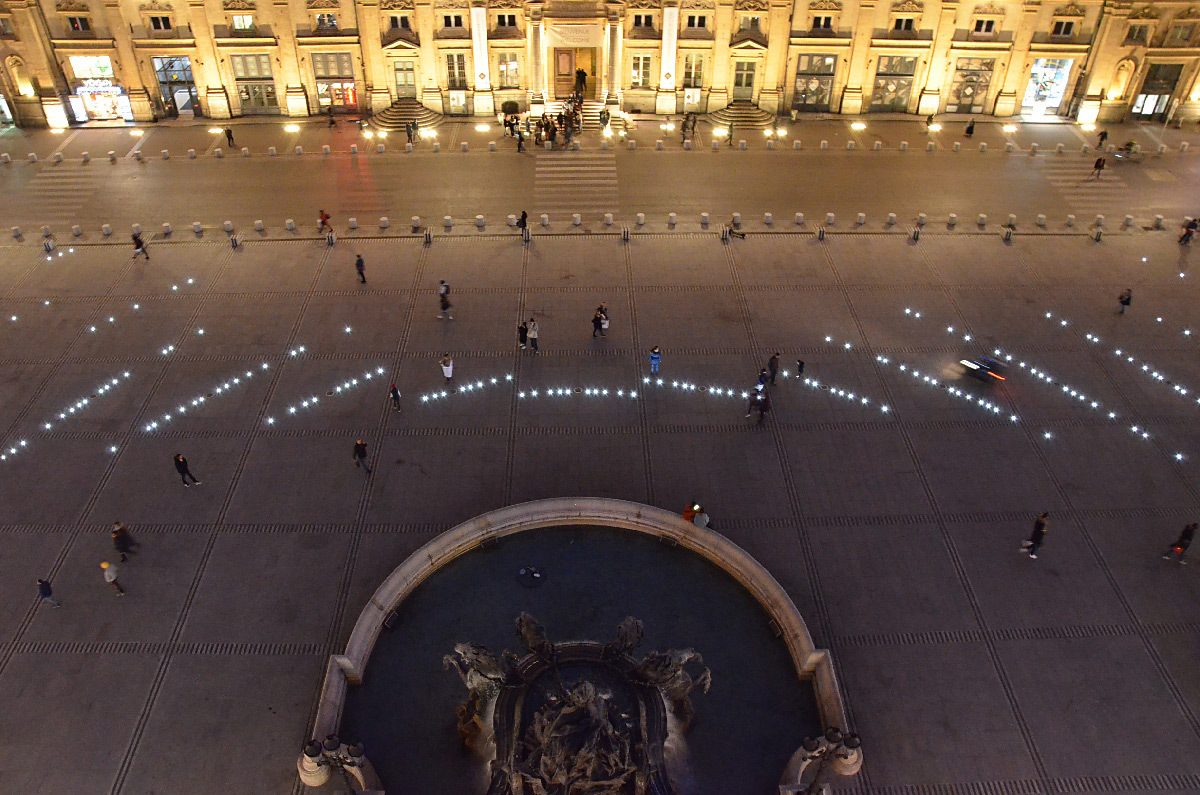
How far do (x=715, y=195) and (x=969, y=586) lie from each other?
24.6 metres

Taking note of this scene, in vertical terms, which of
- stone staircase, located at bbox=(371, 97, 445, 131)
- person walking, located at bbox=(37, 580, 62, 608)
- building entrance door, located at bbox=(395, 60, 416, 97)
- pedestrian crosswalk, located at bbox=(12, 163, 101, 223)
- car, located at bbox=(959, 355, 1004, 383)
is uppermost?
building entrance door, located at bbox=(395, 60, 416, 97)

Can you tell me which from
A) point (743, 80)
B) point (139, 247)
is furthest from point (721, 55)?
point (139, 247)

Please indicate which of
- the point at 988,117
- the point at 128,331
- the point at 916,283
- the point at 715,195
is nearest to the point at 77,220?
the point at 128,331

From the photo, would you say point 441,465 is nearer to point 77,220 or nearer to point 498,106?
point 77,220

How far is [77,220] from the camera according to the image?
36.4 metres

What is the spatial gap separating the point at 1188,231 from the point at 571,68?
34661 millimetres

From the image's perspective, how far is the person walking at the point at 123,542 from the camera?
19.8 meters

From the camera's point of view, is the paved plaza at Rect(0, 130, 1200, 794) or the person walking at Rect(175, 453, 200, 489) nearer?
the paved plaza at Rect(0, 130, 1200, 794)

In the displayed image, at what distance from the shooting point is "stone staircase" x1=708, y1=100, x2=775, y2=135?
4766cm

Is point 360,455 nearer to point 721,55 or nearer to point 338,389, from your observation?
point 338,389

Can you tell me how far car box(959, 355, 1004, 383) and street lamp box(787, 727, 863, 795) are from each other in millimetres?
15176

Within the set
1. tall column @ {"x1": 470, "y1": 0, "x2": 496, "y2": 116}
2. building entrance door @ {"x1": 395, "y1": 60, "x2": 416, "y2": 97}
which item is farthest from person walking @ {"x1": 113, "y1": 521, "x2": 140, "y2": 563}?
building entrance door @ {"x1": 395, "y1": 60, "x2": 416, "y2": 97}

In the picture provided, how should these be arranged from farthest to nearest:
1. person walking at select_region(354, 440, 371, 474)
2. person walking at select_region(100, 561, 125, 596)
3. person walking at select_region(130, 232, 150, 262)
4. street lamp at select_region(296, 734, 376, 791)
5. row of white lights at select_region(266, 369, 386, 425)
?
person walking at select_region(130, 232, 150, 262)
row of white lights at select_region(266, 369, 386, 425)
person walking at select_region(354, 440, 371, 474)
person walking at select_region(100, 561, 125, 596)
street lamp at select_region(296, 734, 376, 791)

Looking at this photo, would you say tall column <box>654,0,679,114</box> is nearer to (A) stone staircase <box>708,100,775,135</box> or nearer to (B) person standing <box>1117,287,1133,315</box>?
(A) stone staircase <box>708,100,775,135</box>
